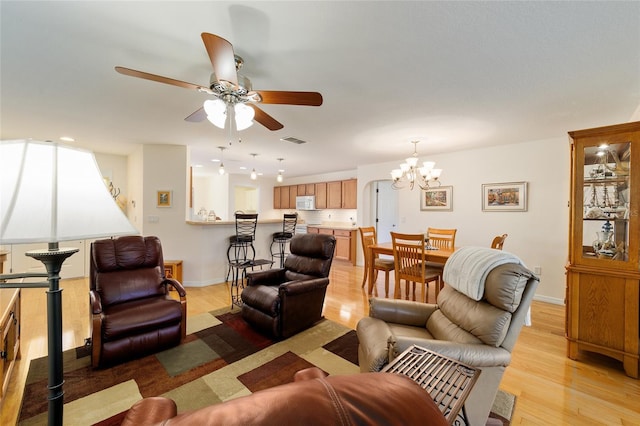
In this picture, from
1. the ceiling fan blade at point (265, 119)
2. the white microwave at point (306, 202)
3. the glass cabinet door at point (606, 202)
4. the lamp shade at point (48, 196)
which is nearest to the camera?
the lamp shade at point (48, 196)

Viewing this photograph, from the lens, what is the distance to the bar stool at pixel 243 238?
4406 millimetres

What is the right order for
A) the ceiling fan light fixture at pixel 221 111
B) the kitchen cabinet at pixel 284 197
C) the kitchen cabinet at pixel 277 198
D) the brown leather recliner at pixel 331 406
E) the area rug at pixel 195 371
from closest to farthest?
the brown leather recliner at pixel 331 406 → the area rug at pixel 195 371 → the ceiling fan light fixture at pixel 221 111 → the kitchen cabinet at pixel 284 197 → the kitchen cabinet at pixel 277 198

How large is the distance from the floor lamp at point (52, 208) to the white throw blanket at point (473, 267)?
1.87 m

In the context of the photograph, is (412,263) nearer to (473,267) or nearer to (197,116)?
(473,267)

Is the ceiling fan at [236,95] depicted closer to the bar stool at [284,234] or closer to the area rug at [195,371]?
the area rug at [195,371]

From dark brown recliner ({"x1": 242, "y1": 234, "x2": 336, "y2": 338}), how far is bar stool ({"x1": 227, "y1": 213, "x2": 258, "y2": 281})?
1.38 metres

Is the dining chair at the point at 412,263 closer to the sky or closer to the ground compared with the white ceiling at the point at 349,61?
→ closer to the ground

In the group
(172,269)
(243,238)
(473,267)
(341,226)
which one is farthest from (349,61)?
(341,226)

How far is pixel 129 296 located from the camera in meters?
2.53

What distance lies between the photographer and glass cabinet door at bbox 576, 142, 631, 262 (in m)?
2.25

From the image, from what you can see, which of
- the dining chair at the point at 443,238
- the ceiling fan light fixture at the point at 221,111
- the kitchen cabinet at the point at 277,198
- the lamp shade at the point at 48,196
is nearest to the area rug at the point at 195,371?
the lamp shade at the point at 48,196

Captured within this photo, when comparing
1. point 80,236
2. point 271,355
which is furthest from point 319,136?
point 80,236

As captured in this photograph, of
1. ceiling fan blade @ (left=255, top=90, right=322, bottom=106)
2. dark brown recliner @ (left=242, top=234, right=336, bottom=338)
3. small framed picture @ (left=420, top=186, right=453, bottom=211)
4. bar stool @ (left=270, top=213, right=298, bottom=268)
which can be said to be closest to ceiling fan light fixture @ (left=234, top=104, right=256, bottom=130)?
ceiling fan blade @ (left=255, top=90, right=322, bottom=106)

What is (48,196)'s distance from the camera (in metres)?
0.73
